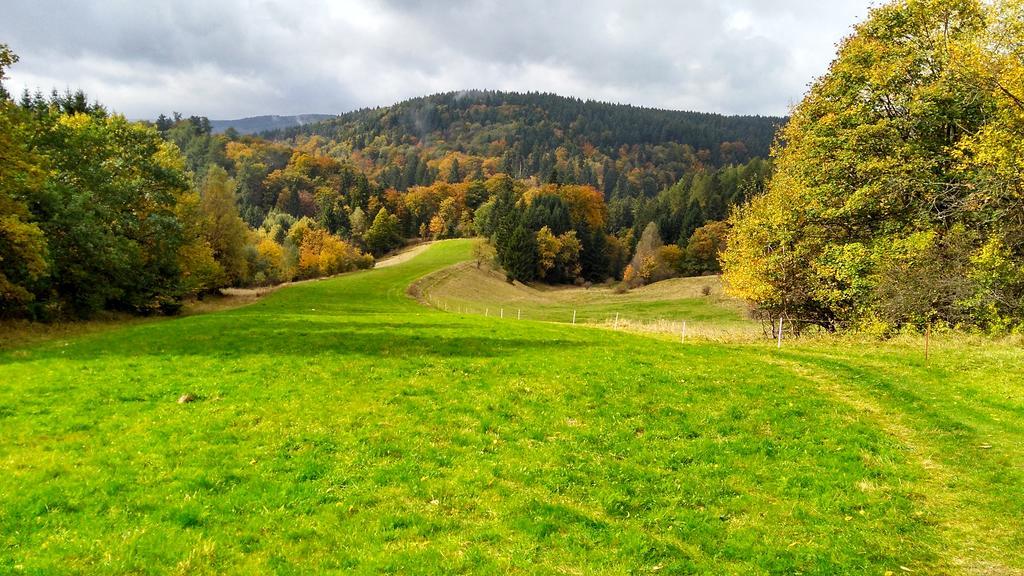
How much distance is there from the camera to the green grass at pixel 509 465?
28.1 ft

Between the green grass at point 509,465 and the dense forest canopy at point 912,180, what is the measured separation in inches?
199

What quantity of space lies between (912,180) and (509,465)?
2815 centimetres

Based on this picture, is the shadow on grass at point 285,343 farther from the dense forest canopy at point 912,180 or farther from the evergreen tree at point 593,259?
the evergreen tree at point 593,259

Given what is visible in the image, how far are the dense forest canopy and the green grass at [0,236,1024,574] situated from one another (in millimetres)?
5049

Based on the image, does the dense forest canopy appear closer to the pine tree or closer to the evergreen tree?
the pine tree

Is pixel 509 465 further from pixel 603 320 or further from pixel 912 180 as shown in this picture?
pixel 603 320

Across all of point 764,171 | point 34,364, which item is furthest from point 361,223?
point 34,364

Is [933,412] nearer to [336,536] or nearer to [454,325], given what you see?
[336,536]

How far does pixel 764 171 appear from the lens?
137875 millimetres

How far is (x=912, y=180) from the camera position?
1089 inches

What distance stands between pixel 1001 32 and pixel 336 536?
33386 mm

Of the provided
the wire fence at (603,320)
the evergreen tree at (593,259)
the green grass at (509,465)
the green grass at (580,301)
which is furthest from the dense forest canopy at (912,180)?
the evergreen tree at (593,259)

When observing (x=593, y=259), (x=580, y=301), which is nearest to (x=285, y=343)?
(x=580, y=301)

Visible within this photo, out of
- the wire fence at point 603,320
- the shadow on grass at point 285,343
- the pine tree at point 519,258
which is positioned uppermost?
the pine tree at point 519,258
